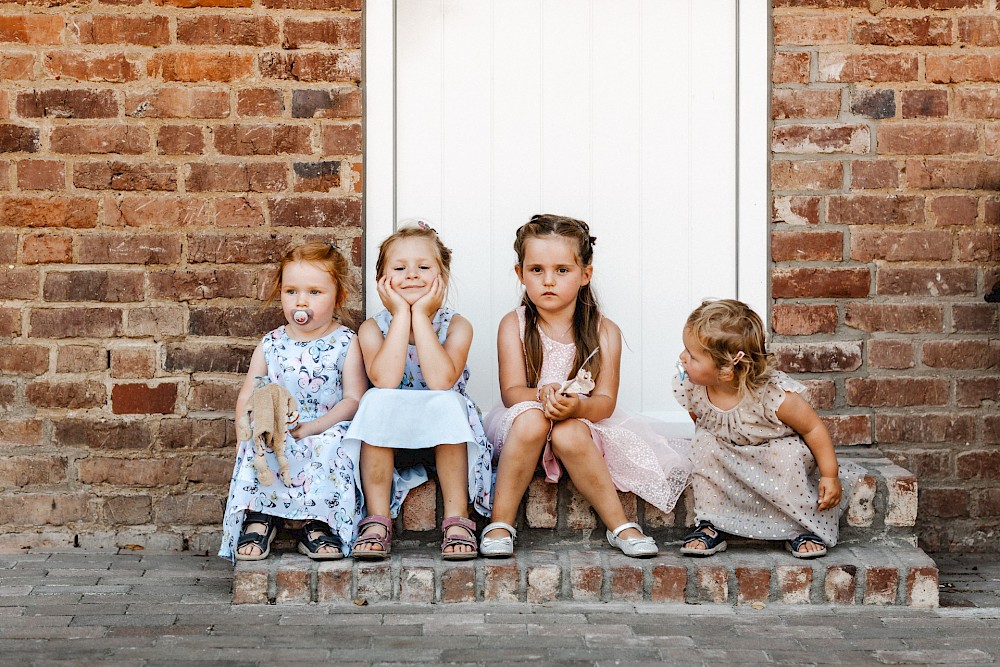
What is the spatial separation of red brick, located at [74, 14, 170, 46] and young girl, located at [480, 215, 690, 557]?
1397mm

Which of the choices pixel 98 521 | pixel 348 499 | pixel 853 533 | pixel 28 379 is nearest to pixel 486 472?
pixel 348 499

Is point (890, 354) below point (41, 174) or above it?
below

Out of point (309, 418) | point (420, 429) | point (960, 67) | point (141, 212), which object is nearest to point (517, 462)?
point (420, 429)

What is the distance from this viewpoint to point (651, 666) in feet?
7.84

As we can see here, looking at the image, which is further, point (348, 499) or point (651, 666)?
point (348, 499)

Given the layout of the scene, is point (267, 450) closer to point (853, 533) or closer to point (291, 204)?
point (291, 204)

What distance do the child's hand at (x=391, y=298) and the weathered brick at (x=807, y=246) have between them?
132 centimetres

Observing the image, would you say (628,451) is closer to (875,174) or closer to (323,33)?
(875,174)

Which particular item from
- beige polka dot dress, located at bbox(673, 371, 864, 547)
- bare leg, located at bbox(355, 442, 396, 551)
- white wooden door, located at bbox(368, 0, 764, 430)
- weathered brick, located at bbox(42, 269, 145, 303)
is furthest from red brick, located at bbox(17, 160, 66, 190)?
beige polka dot dress, located at bbox(673, 371, 864, 547)

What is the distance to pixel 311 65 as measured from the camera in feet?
11.7

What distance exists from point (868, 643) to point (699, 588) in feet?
1.62

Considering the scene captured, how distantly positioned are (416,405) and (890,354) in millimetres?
1696

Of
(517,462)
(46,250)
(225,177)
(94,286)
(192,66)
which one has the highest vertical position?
(192,66)

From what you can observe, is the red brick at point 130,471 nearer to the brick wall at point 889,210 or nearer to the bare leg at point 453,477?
the bare leg at point 453,477
